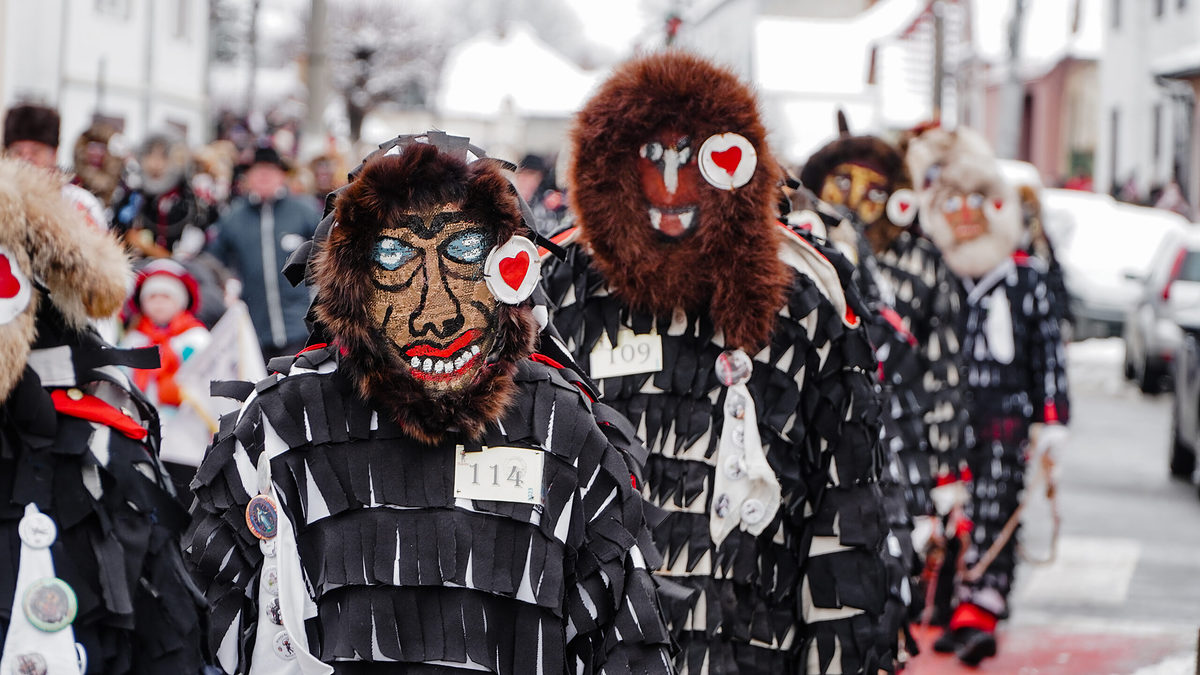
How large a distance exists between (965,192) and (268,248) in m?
4.29

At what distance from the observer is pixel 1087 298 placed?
20.1 metres

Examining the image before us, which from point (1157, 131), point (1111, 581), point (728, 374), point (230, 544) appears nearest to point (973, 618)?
point (1111, 581)

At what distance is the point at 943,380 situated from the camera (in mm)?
6977

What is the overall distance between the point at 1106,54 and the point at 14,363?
3433 cm

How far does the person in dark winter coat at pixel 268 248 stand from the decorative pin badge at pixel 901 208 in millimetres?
3844

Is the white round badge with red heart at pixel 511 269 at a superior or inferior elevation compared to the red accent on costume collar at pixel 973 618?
superior

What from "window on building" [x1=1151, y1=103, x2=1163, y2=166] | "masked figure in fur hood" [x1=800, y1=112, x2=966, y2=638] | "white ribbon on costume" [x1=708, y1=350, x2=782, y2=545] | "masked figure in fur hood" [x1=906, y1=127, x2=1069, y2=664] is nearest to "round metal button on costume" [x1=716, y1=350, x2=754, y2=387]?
"white ribbon on costume" [x1=708, y1=350, x2=782, y2=545]

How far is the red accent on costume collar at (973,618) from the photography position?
7.35 m

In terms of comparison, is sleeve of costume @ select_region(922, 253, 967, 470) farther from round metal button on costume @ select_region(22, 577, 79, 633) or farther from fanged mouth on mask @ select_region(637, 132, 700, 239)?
round metal button on costume @ select_region(22, 577, 79, 633)

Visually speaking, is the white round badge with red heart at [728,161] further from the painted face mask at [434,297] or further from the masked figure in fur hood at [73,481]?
the masked figure in fur hood at [73,481]

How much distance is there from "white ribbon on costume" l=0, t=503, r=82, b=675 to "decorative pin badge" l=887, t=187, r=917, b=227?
4.45m

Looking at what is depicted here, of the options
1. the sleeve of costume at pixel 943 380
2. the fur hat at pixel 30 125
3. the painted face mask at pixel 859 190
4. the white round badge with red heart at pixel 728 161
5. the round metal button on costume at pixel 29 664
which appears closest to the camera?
the round metal button on costume at pixel 29 664

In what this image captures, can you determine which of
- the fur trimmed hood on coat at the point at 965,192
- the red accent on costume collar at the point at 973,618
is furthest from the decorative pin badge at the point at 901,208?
the red accent on costume collar at the point at 973,618

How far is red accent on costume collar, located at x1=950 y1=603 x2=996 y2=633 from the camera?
735cm
